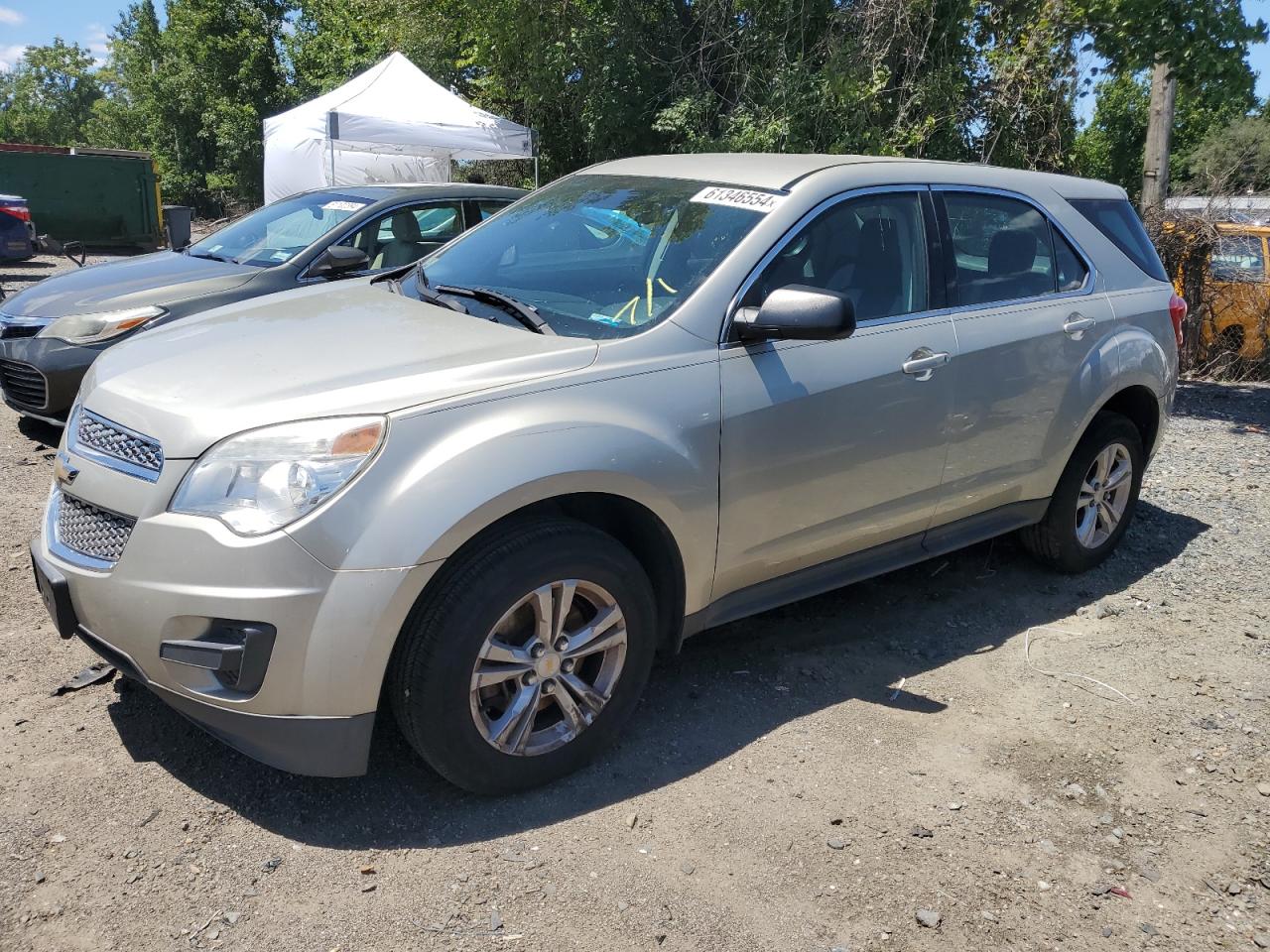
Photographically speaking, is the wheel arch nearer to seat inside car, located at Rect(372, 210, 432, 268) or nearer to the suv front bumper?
the suv front bumper

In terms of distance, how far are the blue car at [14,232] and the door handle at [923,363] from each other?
15.2m

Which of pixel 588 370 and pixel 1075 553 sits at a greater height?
pixel 588 370

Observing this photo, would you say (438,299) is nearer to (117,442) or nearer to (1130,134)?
(117,442)

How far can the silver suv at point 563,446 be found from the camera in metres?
2.79

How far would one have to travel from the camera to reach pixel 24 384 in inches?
250

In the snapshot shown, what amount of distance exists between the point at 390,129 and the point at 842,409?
44.3 ft

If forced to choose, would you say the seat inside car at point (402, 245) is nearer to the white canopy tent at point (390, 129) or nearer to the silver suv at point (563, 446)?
the silver suv at point (563, 446)

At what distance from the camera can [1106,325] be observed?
4.75 metres

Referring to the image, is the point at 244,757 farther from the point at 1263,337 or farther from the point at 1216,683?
the point at 1263,337

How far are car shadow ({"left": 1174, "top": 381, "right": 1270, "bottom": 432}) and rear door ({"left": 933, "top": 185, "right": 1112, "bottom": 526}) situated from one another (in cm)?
465

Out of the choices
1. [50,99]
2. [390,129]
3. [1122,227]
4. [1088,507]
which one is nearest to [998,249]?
[1122,227]

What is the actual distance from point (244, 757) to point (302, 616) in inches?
35.3

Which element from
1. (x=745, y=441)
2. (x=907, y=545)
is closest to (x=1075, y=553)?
(x=907, y=545)

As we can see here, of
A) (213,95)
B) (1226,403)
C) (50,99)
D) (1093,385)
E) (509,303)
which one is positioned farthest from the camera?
(50,99)
